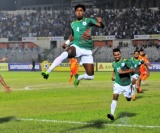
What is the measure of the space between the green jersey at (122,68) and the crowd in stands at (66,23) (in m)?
53.1

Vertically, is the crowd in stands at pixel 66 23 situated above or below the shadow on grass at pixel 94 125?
above

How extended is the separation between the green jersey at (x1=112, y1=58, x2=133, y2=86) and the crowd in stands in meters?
53.1

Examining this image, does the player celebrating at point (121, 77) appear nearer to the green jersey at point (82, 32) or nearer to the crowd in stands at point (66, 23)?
the green jersey at point (82, 32)

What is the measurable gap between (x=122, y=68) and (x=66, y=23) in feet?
206

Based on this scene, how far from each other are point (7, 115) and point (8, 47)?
5990 cm

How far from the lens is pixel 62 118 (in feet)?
44.7

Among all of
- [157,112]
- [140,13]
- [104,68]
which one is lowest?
[104,68]

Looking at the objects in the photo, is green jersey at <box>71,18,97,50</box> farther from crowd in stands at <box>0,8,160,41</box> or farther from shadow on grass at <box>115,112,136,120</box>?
crowd in stands at <box>0,8,160,41</box>

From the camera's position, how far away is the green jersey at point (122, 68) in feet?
42.9

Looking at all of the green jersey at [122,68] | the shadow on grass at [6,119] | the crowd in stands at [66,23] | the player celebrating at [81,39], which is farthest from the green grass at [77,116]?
the crowd in stands at [66,23]

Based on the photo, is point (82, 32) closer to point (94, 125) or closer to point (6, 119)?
point (94, 125)

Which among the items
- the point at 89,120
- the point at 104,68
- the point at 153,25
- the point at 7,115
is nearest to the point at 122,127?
the point at 89,120

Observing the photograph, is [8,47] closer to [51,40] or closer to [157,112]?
[51,40]

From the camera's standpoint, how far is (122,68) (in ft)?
43.0
